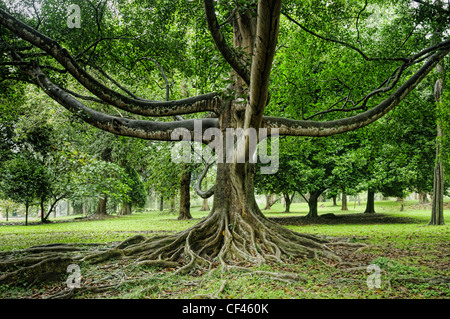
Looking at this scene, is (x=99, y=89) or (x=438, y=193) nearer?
(x=99, y=89)

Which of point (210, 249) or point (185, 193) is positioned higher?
point (185, 193)

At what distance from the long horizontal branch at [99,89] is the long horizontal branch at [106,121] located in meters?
0.41

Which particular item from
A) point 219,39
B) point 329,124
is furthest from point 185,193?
point 219,39

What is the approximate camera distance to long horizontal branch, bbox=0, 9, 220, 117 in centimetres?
593

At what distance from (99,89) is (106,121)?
36.5 inches

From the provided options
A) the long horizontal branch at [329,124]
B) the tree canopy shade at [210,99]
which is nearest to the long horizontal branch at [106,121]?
the tree canopy shade at [210,99]

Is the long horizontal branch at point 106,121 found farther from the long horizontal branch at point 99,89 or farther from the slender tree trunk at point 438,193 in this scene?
the slender tree trunk at point 438,193

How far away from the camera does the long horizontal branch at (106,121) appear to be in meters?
7.09

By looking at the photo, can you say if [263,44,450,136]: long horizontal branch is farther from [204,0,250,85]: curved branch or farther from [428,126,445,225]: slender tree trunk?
[428,126,445,225]: slender tree trunk

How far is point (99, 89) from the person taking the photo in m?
6.60

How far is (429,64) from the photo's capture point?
8.00m

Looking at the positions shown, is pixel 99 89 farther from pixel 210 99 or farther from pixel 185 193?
pixel 185 193

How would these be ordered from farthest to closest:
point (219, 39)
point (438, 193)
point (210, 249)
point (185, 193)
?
point (185, 193) → point (438, 193) → point (210, 249) → point (219, 39)
